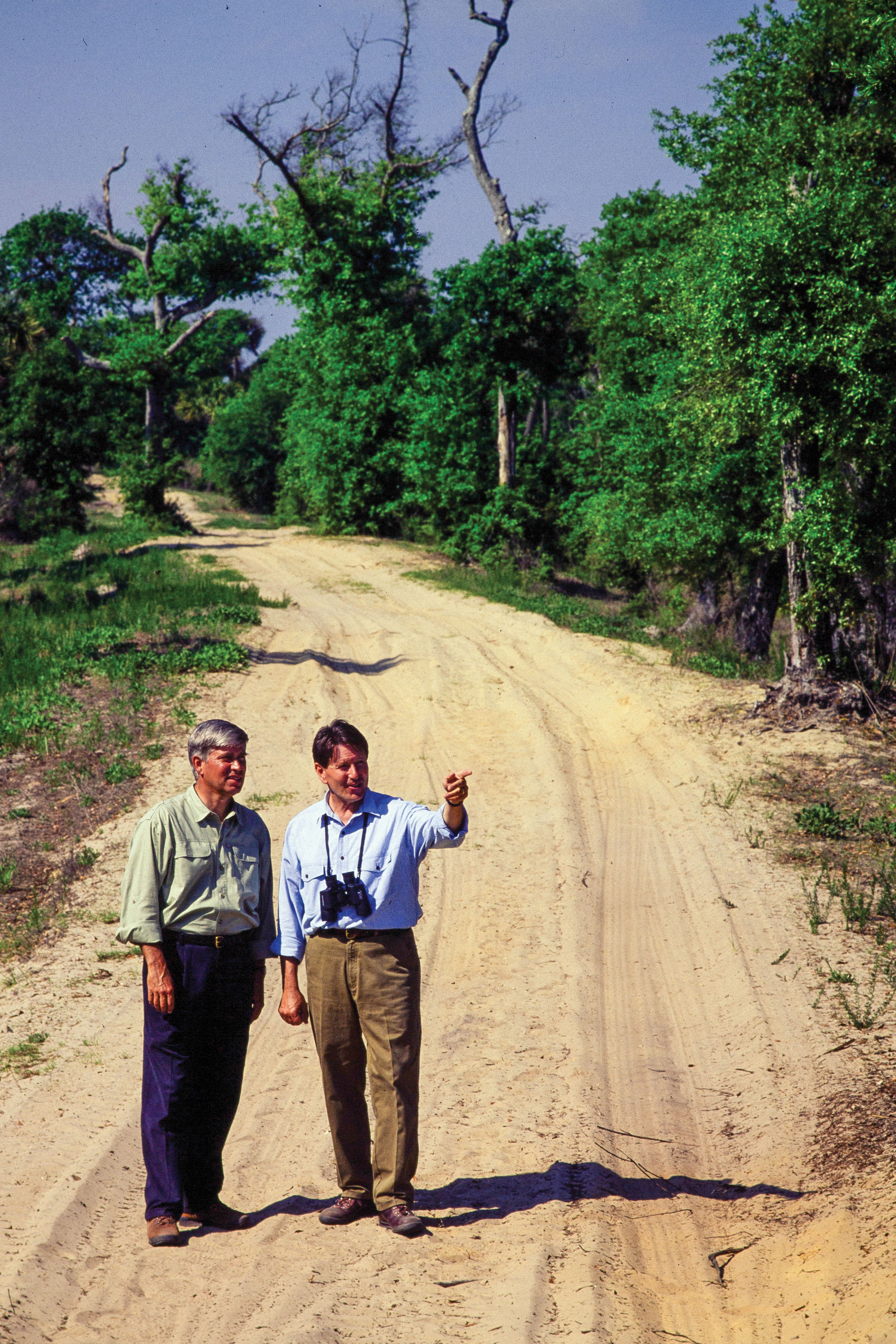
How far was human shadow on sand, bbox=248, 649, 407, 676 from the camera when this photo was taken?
14.1 m

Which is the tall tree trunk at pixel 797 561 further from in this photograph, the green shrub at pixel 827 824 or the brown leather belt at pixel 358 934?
the brown leather belt at pixel 358 934

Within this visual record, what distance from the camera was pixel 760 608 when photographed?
17.1 m

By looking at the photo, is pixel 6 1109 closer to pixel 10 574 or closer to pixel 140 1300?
pixel 140 1300

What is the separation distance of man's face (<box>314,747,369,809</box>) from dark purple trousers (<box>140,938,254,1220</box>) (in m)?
0.73

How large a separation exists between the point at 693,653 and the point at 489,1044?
9.28 m

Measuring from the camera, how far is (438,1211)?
460cm

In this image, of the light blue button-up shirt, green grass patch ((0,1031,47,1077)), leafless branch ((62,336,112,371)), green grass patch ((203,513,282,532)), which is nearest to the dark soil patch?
the light blue button-up shirt

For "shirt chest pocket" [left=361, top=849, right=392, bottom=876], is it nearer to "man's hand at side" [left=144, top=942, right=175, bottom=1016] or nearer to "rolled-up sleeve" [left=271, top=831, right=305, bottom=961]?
"rolled-up sleeve" [left=271, top=831, right=305, bottom=961]

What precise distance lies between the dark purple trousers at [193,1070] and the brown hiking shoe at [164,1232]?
0.02 metres

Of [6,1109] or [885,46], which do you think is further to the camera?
[885,46]

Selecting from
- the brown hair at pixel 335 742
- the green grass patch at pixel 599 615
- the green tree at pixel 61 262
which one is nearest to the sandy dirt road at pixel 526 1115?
the brown hair at pixel 335 742

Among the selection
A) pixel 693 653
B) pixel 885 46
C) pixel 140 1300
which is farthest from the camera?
pixel 693 653

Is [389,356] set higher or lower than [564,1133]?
higher

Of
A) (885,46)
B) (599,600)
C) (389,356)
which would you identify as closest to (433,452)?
(389,356)
